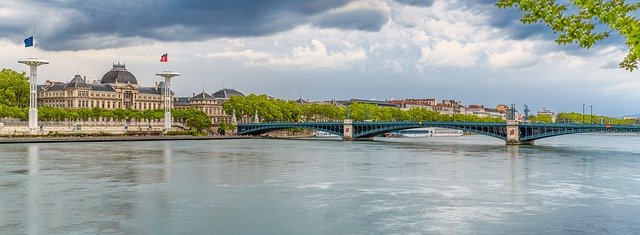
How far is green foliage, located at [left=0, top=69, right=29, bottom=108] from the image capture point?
345 feet

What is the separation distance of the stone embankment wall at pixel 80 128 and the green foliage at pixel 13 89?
34.7 ft

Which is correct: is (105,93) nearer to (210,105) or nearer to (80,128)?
(210,105)

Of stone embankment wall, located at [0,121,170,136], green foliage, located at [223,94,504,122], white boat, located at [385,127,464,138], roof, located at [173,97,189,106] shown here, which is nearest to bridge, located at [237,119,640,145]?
green foliage, located at [223,94,504,122]

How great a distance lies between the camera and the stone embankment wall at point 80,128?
90.8 m

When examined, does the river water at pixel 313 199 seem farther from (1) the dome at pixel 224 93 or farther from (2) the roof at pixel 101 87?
(1) the dome at pixel 224 93

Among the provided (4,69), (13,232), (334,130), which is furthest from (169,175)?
(4,69)

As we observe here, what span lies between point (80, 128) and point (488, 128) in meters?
63.0

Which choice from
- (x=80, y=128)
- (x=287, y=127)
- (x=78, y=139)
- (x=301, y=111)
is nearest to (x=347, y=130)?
(x=287, y=127)

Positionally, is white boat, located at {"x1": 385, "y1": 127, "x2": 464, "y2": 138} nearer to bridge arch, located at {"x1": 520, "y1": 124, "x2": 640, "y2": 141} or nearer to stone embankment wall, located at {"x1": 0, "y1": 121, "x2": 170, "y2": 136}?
bridge arch, located at {"x1": 520, "y1": 124, "x2": 640, "y2": 141}

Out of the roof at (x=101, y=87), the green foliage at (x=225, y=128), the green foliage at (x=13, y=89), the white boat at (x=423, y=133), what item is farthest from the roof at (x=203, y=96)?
→ the green foliage at (x=13, y=89)

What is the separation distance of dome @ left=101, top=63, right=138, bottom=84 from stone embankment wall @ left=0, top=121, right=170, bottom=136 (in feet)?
106

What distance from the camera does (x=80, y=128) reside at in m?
102

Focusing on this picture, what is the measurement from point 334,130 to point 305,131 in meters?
31.3

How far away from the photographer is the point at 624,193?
31594mm
